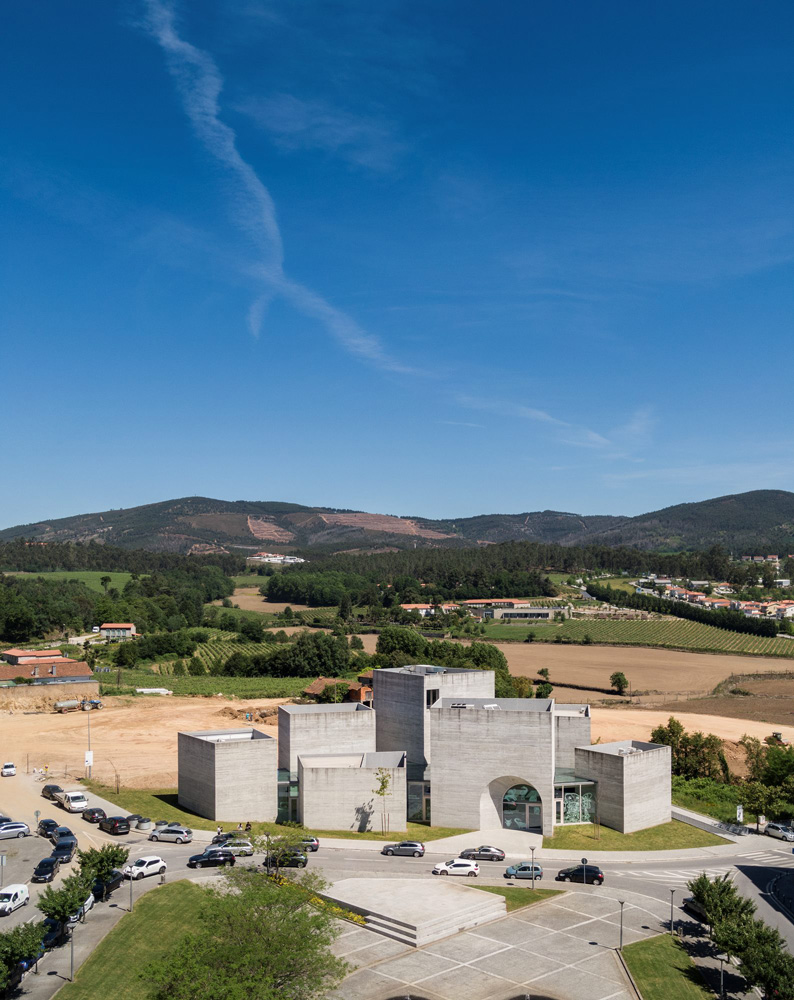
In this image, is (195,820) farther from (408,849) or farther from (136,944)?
(136,944)

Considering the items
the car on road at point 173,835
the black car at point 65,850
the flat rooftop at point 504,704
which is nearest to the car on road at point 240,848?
the car on road at point 173,835

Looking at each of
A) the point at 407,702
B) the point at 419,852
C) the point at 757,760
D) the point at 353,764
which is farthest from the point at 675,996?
the point at 757,760

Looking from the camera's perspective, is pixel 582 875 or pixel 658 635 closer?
pixel 582 875

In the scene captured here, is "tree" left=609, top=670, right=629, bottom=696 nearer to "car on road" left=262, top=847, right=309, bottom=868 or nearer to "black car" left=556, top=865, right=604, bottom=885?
"black car" left=556, top=865, right=604, bottom=885

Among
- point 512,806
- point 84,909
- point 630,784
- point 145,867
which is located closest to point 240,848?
point 145,867

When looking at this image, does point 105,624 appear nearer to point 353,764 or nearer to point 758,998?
point 353,764

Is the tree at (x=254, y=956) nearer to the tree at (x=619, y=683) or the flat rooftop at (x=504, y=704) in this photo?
the flat rooftop at (x=504, y=704)

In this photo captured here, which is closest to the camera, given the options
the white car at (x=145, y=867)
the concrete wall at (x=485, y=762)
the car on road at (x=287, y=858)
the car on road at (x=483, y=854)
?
the car on road at (x=287, y=858)
